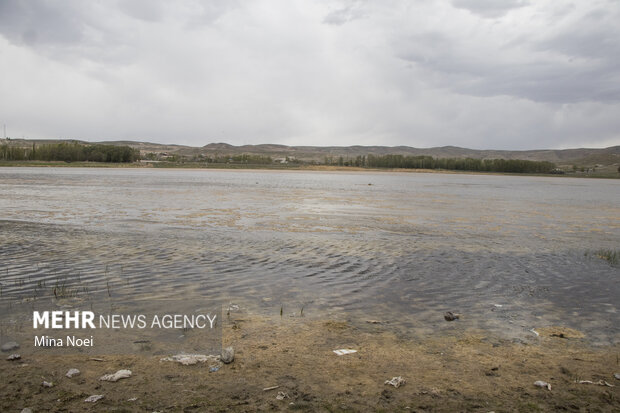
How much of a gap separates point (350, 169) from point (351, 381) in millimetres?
146358

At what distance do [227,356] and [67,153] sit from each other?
143120 mm

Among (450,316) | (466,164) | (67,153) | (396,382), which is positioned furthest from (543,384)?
(466,164)

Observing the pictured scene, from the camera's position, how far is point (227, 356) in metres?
5.79

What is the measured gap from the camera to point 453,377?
5512mm

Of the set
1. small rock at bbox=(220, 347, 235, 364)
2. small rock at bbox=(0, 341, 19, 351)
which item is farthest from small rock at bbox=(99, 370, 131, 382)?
small rock at bbox=(0, 341, 19, 351)

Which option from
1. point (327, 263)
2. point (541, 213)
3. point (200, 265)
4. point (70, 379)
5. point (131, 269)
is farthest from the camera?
point (541, 213)

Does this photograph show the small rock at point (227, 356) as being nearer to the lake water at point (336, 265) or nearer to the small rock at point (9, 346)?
the lake water at point (336, 265)

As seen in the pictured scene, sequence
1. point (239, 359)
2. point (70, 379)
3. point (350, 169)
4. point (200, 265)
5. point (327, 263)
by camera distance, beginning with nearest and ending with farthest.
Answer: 1. point (70, 379)
2. point (239, 359)
3. point (200, 265)
4. point (327, 263)
5. point (350, 169)

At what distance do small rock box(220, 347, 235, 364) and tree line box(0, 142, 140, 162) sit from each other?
141m

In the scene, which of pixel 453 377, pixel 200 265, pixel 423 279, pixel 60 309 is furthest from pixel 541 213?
pixel 60 309

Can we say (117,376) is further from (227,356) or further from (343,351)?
(343,351)

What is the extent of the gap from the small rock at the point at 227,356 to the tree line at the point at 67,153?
141m

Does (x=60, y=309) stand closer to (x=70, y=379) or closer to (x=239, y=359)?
(x=70, y=379)

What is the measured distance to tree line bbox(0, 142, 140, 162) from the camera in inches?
4897
